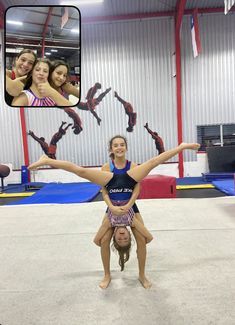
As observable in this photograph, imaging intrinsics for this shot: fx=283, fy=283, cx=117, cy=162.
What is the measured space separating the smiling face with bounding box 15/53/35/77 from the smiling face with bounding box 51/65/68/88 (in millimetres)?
94

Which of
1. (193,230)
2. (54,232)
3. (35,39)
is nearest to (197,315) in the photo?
(193,230)

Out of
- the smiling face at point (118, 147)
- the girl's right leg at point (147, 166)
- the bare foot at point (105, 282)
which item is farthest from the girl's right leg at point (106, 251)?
the smiling face at point (118, 147)

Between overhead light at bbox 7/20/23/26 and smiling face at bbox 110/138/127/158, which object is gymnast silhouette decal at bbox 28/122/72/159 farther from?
overhead light at bbox 7/20/23/26

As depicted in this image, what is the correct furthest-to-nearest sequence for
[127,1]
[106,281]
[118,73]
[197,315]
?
1. [118,73]
2. [127,1]
3. [106,281]
4. [197,315]

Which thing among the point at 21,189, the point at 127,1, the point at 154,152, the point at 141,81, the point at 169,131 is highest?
the point at 127,1

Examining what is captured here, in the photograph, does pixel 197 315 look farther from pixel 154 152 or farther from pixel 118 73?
pixel 118 73

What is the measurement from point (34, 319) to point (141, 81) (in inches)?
341

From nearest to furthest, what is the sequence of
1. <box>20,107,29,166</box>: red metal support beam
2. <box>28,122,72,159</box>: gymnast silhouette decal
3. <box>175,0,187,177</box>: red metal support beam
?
<box>175,0,187,177</box>: red metal support beam, <box>20,107,29,166</box>: red metal support beam, <box>28,122,72,159</box>: gymnast silhouette decal

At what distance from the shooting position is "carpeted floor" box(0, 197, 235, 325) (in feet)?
6.30

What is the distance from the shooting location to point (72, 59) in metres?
1.20

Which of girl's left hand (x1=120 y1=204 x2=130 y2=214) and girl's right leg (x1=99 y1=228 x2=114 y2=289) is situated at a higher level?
girl's left hand (x1=120 y1=204 x2=130 y2=214)

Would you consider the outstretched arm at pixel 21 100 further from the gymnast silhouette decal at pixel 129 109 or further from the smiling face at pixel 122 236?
the gymnast silhouette decal at pixel 129 109

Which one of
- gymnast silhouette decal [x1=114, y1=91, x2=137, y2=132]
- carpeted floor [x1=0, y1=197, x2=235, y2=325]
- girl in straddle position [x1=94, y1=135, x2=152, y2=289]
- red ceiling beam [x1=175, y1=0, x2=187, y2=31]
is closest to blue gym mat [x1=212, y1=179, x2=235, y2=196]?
carpeted floor [x1=0, y1=197, x2=235, y2=325]

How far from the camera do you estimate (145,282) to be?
232 cm
